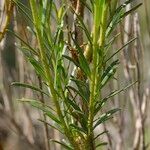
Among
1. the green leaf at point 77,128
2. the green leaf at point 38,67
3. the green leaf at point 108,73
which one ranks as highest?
the green leaf at point 38,67

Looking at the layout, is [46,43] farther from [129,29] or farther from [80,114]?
[129,29]

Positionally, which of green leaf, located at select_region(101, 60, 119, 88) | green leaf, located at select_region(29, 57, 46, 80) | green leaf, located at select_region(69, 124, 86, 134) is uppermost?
green leaf, located at select_region(29, 57, 46, 80)

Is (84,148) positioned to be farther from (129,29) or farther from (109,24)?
(129,29)

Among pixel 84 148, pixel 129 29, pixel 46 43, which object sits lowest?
pixel 84 148

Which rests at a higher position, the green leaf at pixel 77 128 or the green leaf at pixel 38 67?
the green leaf at pixel 38 67

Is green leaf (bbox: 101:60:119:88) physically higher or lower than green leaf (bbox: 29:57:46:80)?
lower

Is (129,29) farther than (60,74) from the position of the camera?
Yes

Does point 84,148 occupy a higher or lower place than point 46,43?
lower

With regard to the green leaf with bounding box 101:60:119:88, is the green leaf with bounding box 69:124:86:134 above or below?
below

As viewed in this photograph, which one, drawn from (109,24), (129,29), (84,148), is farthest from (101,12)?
(129,29)

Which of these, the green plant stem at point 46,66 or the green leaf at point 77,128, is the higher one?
the green plant stem at point 46,66
